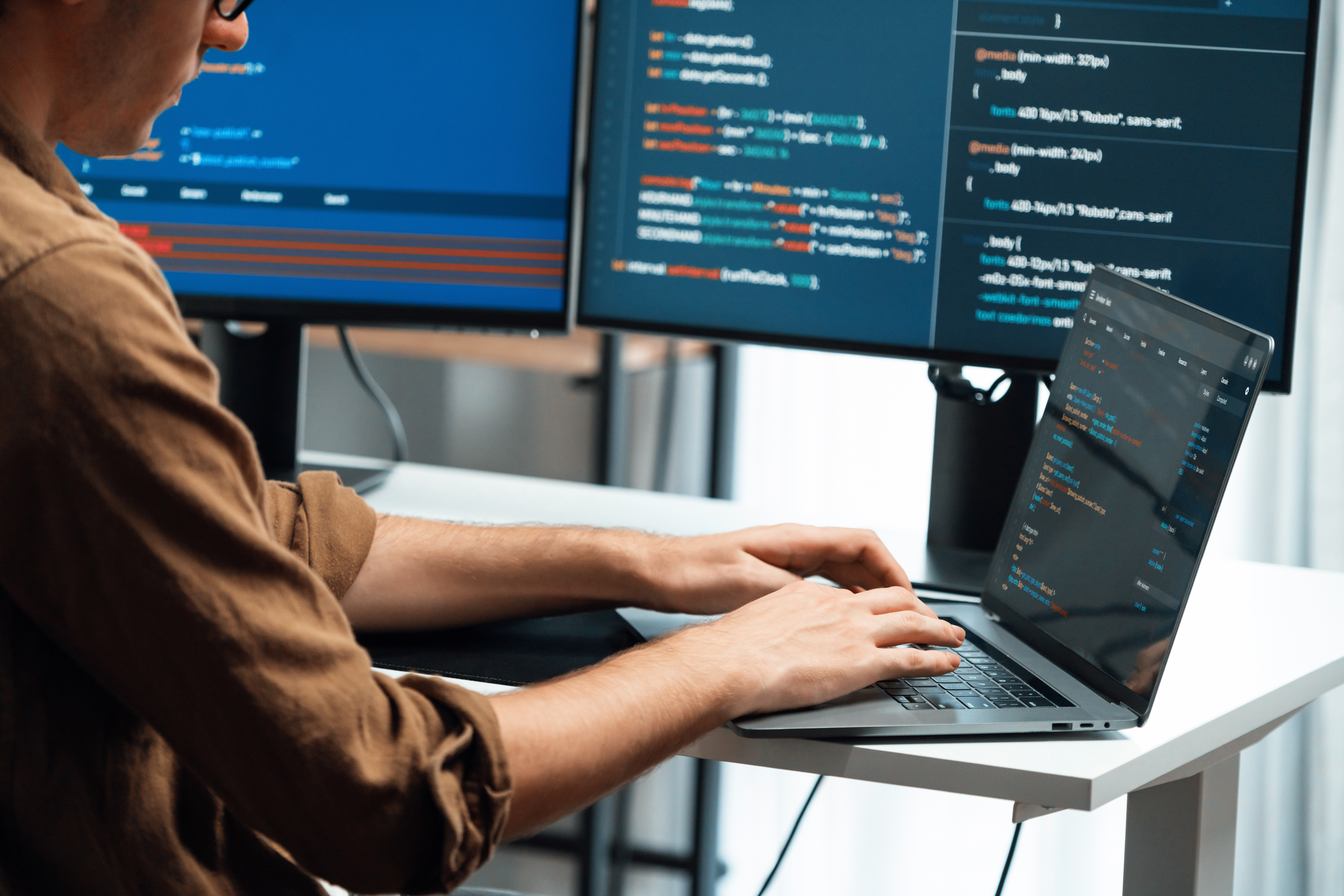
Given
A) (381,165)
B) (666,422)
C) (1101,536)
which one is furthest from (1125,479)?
(666,422)

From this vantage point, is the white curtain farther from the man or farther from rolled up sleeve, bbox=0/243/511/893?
rolled up sleeve, bbox=0/243/511/893

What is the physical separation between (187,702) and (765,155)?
2.72 feet

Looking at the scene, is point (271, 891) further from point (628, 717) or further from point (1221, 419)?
point (1221, 419)

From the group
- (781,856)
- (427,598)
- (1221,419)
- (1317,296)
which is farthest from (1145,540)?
(1317,296)

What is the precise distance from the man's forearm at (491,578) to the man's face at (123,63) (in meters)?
0.36

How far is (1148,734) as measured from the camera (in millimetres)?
715

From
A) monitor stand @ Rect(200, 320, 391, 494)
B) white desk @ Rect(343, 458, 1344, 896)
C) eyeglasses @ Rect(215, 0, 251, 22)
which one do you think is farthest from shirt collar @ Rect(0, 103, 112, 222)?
monitor stand @ Rect(200, 320, 391, 494)

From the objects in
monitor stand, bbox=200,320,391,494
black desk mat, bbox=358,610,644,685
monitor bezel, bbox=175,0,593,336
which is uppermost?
monitor bezel, bbox=175,0,593,336

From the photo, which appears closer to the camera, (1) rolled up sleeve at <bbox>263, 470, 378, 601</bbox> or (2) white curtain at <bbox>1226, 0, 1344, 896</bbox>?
(1) rolled up sleeve at <bbox>263, 470, 378, 601</bbox>

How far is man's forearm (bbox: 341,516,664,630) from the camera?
891mm

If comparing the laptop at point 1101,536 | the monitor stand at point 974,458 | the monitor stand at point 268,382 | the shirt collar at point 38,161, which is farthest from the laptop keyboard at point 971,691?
the monitor stand at point 268,382

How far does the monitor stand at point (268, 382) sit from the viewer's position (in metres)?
1.35

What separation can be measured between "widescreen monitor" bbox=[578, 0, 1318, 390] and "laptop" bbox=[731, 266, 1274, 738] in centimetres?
23

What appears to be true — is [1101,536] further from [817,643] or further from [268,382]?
[268,382]
